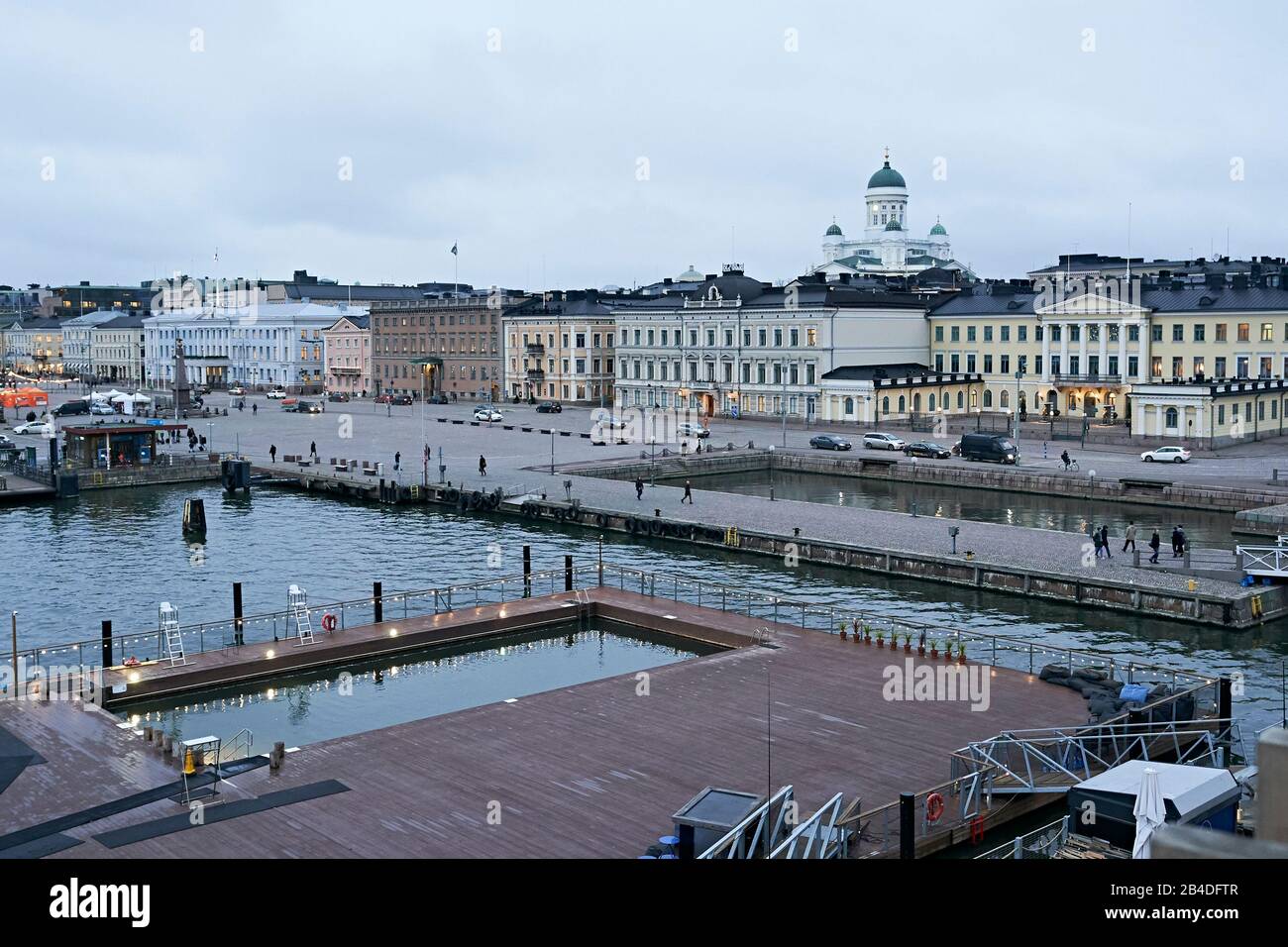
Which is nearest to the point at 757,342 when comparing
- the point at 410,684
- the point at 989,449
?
the point at 989,449

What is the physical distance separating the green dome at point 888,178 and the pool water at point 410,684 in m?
133

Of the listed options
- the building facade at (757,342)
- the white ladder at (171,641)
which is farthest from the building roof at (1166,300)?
the white ladder at (171,641)

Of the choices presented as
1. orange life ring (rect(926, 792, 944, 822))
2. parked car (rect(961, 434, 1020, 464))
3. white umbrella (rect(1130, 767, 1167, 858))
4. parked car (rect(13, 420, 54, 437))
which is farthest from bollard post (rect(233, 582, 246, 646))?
parked car (rect(13, 420, 54, 437))

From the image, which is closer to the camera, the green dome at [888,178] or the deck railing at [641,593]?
the deck railing at [641,593]

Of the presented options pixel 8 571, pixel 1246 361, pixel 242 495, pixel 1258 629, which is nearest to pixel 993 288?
pixel 1246 361

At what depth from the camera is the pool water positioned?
25.9 metres

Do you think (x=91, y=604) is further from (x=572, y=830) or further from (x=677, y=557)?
(x=572, y=830)

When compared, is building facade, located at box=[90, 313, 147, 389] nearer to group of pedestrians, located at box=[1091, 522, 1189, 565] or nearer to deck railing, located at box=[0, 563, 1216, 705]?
deck railing, located at box=[0, 563, 1216, 705]

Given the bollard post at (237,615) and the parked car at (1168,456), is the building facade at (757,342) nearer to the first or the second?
the parked car at (1168,456)

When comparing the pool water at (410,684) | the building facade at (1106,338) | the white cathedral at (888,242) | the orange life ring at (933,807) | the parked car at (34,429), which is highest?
the white cathedral at (888,242)

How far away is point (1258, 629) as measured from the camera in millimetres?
34250

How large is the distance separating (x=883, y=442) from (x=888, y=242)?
87.0 metres

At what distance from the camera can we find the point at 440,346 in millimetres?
125250

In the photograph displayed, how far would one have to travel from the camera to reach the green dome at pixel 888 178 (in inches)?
6225
